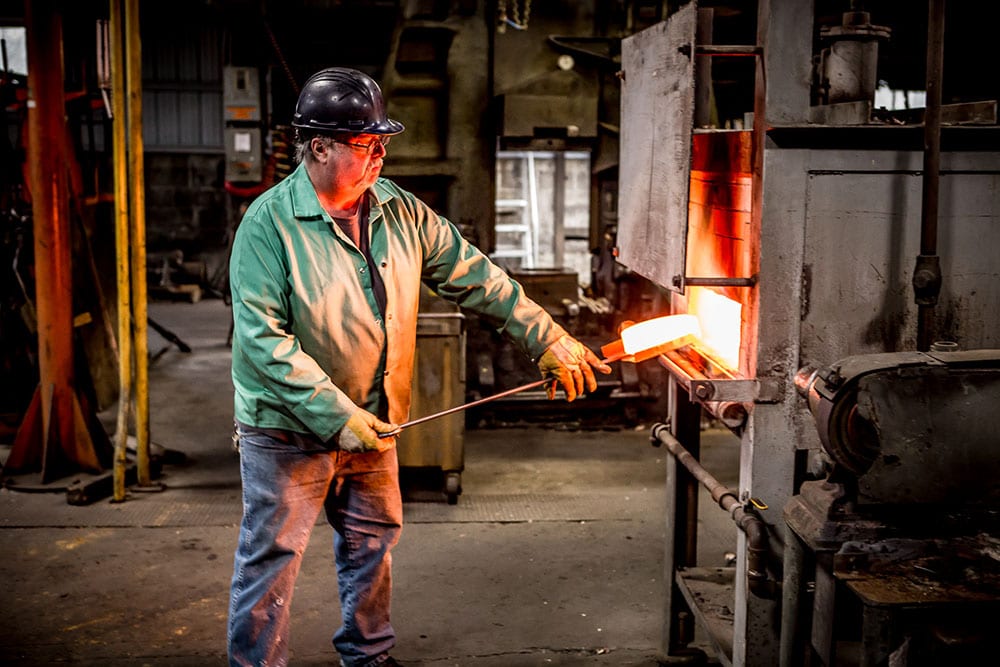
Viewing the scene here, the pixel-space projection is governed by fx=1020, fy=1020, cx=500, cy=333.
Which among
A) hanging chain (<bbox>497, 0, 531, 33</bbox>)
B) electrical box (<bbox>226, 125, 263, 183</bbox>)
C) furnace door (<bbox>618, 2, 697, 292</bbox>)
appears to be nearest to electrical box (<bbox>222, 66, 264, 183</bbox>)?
electrical box (<bbox>226, 125, 263, 183</bbox>)

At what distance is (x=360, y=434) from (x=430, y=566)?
1809mm

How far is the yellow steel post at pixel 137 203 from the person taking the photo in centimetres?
488

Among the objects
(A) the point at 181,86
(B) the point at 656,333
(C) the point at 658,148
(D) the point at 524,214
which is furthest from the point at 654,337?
(A) the point at 181,86

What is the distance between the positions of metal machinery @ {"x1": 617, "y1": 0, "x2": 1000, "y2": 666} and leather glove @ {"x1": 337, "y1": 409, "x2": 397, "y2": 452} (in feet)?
2.71

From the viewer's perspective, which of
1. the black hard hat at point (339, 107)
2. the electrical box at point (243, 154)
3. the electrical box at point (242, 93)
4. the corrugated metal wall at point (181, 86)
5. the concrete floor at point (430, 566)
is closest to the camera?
the black hard hat at point (339, 107)

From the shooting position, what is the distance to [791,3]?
232cm

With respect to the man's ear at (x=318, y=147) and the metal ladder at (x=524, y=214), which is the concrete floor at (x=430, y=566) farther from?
the metal ladder at (x=524, y=214)

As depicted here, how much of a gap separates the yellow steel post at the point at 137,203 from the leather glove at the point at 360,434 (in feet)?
8.82

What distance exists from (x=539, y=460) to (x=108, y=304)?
11.8 ft

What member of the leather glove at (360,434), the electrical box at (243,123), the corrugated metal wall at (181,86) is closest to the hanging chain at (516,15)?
the electrical box at (243,123)

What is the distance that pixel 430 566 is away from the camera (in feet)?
14.1

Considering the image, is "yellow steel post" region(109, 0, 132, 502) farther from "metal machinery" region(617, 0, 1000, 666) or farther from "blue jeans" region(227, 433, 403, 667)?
"metal machinery" region(617, 0, 1000, 666)

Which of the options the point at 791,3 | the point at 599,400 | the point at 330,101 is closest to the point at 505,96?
the point at 599,400

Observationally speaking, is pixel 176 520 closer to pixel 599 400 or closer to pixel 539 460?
pixel 539 460
